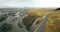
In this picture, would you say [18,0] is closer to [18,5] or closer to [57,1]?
[18,5]

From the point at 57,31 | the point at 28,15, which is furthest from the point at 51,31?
the point at 28,15

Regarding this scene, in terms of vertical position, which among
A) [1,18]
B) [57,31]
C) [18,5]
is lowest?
[57,31]

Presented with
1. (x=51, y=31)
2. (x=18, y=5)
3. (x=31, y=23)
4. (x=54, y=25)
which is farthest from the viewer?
(x=18, y=5)

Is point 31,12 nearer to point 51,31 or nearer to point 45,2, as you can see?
point 45,2

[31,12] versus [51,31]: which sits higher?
[31,12]

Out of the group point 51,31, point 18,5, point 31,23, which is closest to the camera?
point 51,31

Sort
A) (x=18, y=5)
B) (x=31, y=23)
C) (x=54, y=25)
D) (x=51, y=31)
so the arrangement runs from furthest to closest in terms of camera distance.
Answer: (x=18, y=5), (x=31, y=23), (x=54, y=25), (x=51, y=31)

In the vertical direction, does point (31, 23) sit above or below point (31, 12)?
below

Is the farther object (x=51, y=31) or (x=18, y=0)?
(x=18, y=0)

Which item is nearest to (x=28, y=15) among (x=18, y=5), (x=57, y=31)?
(x=18, y=5)
